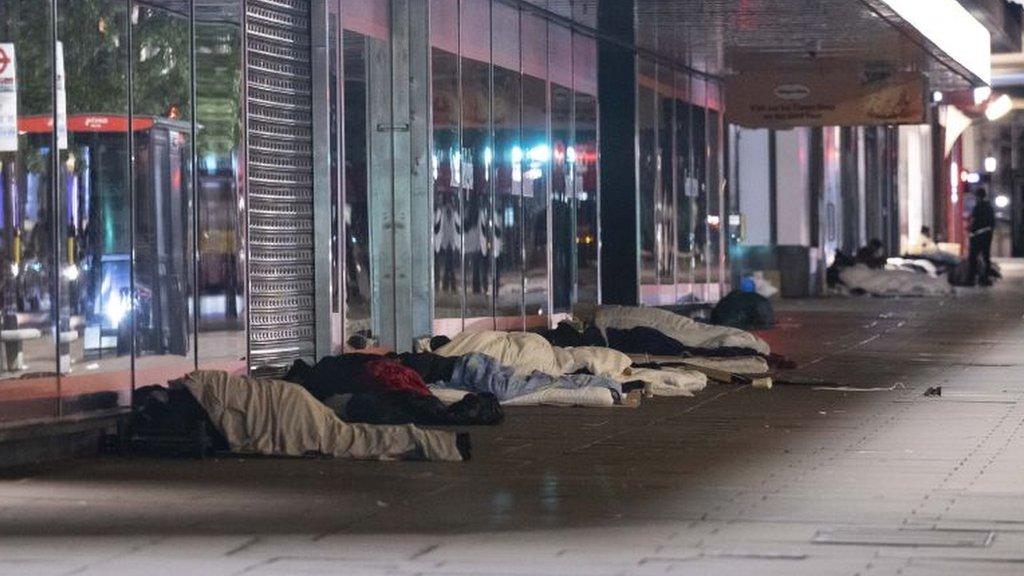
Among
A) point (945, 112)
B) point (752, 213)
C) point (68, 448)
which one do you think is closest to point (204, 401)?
point (68, 448)

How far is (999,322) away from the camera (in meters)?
30.0

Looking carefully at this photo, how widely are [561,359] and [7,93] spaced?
664cm

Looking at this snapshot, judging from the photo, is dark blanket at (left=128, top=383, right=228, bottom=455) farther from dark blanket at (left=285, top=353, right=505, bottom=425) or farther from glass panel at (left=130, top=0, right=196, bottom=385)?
dark blanket at (left=285, top=353, right=505, bottom=425)

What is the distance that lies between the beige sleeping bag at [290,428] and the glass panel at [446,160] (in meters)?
7.44

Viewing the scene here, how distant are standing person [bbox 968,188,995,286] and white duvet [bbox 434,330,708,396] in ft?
97.1

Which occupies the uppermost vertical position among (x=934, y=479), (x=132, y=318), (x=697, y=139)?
(x=697, y=139)

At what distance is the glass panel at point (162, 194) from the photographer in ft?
45.6

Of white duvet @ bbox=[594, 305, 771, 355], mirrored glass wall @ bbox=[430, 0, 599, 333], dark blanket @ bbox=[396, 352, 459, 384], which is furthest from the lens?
mirrored glass wall @ bbox=[430, 0, 599, 333]

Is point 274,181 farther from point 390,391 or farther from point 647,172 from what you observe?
point 647,172

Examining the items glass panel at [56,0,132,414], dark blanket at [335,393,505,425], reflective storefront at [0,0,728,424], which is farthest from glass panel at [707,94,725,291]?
glass panel at [56,0,132,414]

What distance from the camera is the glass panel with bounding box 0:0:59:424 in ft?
40.2

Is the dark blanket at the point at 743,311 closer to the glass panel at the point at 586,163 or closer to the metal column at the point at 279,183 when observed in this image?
the glass panel at the point at 586,163

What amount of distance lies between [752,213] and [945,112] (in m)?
28.4

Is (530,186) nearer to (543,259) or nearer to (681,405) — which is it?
(543,259)
